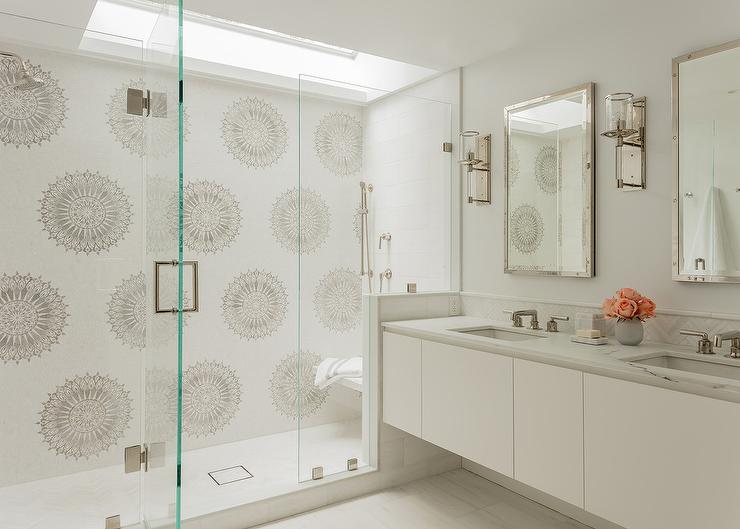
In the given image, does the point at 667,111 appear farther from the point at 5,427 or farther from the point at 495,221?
the point at 5,427

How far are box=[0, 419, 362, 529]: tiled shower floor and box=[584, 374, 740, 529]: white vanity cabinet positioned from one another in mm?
1405

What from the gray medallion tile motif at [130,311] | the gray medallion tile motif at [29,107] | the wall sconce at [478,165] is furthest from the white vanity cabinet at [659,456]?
the gray medallion tile motif at [29,107]

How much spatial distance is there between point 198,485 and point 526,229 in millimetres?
2252

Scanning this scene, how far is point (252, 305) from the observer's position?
3379 mm

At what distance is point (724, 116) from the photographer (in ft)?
6.28

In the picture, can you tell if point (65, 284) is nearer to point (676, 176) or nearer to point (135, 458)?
point (135, 458)

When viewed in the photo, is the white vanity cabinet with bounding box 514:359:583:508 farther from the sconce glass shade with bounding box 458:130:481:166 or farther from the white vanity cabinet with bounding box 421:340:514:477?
the sconce glass shade with bounding box 458:130:481:166

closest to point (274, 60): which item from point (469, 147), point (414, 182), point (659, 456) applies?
point (414, 182)

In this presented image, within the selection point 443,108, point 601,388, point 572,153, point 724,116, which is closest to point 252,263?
point 443,108

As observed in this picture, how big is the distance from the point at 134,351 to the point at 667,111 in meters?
2.44

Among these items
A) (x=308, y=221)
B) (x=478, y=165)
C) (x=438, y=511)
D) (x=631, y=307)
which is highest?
(x=478, y=165)

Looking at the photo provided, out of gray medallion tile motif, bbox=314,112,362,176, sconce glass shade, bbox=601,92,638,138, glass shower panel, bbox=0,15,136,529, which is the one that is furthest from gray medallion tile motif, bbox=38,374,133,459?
sconce glass shade, bbox=601,92,638,138

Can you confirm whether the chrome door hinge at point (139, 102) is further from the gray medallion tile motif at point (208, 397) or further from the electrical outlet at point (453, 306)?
the electrical outlet at point (453, 306)

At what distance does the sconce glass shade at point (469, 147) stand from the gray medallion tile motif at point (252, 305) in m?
1.44
